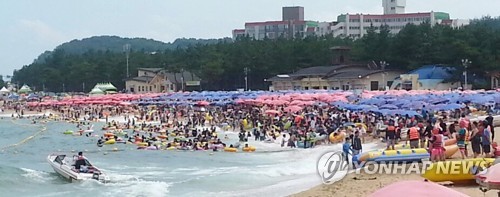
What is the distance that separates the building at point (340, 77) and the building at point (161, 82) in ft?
54.5

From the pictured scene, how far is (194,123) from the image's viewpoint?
48.6 meters

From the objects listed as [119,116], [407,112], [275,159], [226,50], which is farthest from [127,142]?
[226,50]

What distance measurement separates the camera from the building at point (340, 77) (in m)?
66.4

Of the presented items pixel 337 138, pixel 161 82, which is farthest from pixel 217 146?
pixel 161 82

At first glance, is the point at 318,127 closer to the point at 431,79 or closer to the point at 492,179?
the point at 492,179

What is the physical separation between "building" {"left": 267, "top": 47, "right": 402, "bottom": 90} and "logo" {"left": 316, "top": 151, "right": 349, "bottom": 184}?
4284 cm

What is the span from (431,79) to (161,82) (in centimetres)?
4528

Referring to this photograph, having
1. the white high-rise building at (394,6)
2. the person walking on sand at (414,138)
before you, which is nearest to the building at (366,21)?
the white high-rise building at (394,6)

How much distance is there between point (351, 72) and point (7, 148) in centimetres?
3753

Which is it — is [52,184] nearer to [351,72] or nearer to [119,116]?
[119,116]

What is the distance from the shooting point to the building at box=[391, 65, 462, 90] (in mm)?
60219

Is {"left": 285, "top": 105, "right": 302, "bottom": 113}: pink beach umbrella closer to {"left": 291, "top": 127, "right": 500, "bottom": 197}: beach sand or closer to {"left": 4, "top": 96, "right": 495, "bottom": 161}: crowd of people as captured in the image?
{"left": 4, "top": 96, "right": 495, "bottom": 161}: crowd of people

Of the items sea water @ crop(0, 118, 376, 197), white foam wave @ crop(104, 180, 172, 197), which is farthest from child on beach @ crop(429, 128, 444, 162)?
white foam wave @ crop(104, 180, 172, 197)

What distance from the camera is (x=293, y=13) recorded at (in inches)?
7072
